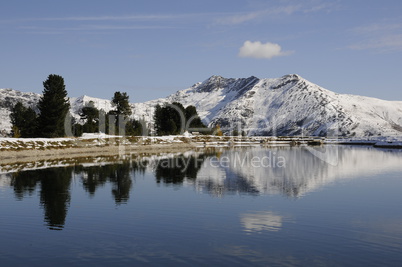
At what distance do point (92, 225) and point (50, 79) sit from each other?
9857 cm

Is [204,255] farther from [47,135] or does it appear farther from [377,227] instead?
[47,135]

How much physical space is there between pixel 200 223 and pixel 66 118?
9907 cm

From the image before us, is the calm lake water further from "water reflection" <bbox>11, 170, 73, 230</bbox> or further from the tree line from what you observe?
the tree line

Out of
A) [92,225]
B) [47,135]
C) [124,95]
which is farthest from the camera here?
[124,95]

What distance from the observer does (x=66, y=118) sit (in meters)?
116

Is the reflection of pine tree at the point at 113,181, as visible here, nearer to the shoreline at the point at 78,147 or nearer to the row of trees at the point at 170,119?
the shoreline at the point at 78,147

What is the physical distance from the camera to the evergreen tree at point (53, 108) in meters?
110

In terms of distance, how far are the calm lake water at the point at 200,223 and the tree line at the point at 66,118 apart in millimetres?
69467

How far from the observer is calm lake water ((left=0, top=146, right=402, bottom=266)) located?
18.1 meters

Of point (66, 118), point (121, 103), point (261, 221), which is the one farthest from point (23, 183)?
point (121, 103)

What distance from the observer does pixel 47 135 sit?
109m

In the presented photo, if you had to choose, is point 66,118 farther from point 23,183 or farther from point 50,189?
point 50,189

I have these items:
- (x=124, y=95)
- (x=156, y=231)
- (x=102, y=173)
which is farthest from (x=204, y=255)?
(x=124, y=95)

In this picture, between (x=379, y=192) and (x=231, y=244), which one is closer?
(x=231, y=244)
